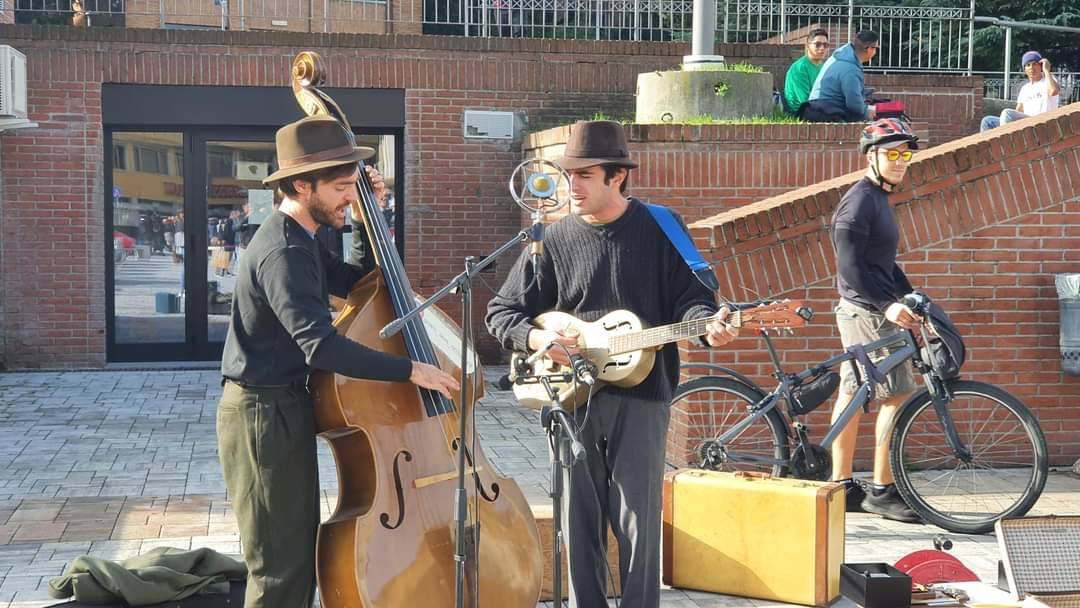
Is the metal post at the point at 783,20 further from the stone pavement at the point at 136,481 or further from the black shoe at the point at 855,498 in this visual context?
the black shoe at the point at 855,498

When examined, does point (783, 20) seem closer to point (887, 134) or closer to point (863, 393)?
point (887, 134)

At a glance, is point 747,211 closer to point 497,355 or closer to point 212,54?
point 497,355

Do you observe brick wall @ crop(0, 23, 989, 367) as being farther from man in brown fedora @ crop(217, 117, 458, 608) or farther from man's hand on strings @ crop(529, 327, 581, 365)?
man in brown fedora @ crop(217, 117, 458, 608)

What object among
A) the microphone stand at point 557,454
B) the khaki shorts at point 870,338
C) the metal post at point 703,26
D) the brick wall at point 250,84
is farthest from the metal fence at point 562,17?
the microphone stand at point 557,454

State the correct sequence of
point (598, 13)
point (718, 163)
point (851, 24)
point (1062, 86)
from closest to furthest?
1. point (718, 163)
2. point (598, 13)
3. point (851, 24)
4. point (1062, 86)

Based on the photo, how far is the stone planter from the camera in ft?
37.4

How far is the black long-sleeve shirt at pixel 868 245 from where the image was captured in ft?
22.9

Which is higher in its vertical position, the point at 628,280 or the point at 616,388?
the point at 628,280

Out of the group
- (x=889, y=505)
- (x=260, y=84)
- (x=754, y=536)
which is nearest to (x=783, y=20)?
(x=260, y=84)

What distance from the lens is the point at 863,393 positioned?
23.2 feet

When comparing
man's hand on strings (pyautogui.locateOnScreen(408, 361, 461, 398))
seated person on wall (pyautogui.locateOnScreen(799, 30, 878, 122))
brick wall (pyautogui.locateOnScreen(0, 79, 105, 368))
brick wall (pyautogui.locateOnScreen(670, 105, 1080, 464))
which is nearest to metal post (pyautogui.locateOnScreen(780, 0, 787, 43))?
seated person on wall (pyautogui.locateOnScreen(799, 30, 878, 122))

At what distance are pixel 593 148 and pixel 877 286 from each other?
262 cm

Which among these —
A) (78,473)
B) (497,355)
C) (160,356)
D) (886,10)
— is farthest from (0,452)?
(886,10)

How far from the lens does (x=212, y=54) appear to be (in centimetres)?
1324
